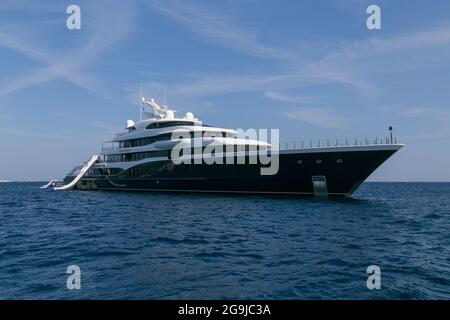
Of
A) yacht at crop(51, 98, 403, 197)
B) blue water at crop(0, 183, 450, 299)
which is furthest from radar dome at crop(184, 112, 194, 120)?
blue water at crop(0, 183, 450, 299)

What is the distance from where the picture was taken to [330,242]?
512 inches

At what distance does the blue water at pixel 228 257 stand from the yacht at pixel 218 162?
9987 millimetres

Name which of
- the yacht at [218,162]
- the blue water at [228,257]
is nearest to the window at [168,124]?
the yacht at [218,162]

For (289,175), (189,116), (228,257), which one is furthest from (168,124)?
(228,257)

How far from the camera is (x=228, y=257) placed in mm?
10742

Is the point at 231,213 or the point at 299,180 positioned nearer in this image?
the point at 231,213

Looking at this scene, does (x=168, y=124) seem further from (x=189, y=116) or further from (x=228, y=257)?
(x=228, y=257)

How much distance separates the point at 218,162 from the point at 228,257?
23.4 metres

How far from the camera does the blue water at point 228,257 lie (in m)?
7.88

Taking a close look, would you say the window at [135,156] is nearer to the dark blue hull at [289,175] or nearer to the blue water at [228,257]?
the dark blue hull at [289,175]

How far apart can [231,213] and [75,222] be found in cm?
944
